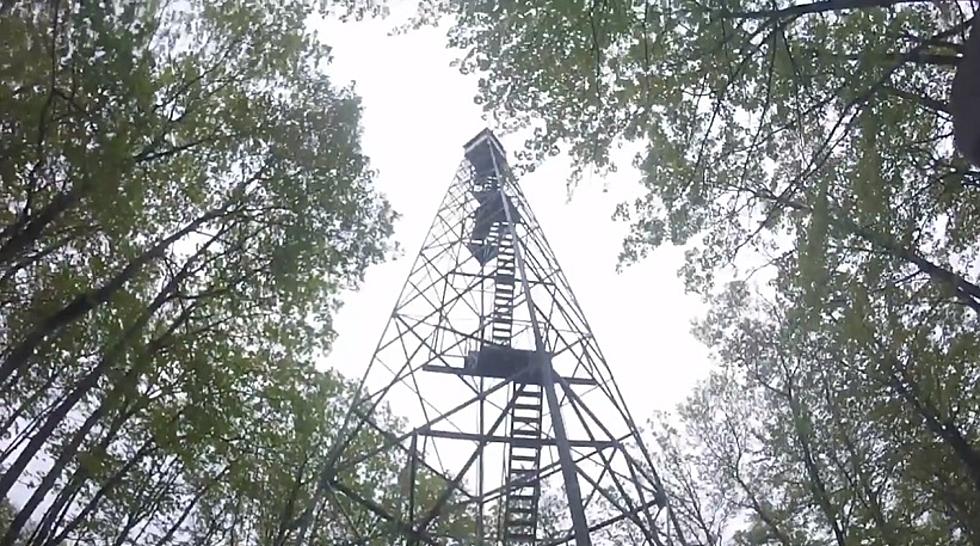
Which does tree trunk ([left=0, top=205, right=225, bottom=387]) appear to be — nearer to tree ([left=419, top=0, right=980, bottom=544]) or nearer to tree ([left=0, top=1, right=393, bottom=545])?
tree ([left=0, top=1, right=393, bottom=545])

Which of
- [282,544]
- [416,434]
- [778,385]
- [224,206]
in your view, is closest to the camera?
[224,206]

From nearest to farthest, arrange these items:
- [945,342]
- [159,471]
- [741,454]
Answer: [945,342] → [159,471] → [741,454]

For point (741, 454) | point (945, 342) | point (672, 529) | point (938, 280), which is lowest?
point (672, 529)

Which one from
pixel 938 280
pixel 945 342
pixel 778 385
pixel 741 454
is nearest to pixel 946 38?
pixel 938 280

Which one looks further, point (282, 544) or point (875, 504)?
point (282, 544)

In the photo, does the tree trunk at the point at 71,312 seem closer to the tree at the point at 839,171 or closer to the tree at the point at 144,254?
the tree at the point at 144,254

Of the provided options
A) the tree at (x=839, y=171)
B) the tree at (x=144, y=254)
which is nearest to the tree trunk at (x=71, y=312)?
the tree at (x=144, y=254)

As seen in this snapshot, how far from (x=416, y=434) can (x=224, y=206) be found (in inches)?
154

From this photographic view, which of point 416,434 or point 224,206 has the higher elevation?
point 224,206

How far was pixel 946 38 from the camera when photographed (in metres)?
5.70

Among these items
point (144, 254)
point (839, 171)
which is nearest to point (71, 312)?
point (144, 254)

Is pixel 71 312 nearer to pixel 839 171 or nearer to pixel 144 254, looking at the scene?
pixel 144 254

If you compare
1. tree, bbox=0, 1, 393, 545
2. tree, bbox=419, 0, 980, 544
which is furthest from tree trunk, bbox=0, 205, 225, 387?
tree, bbox=419, 0, 980, 544

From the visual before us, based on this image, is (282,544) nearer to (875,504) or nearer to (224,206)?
(224,206)
